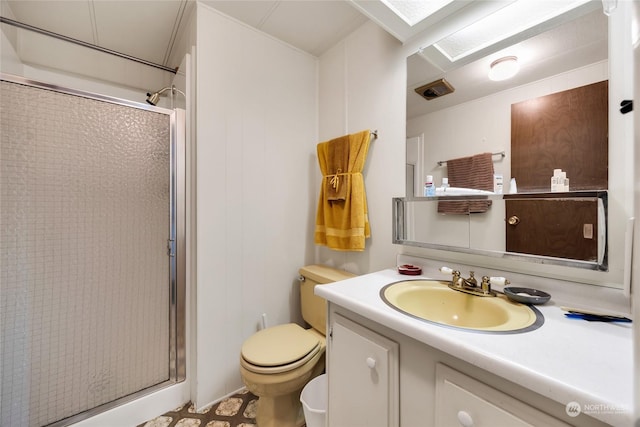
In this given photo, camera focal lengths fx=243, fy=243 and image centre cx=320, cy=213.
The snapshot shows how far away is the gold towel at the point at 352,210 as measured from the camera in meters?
1.39

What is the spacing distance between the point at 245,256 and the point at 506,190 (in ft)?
4.41

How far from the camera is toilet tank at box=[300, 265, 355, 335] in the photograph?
1425 millimetres

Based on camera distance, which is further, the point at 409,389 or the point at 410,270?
the point at 410,270

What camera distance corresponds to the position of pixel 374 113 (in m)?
1.42

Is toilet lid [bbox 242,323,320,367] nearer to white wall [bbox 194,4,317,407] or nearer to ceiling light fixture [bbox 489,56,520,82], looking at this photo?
white wall [bbox 194,4,317,407]

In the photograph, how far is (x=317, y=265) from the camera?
176 cm

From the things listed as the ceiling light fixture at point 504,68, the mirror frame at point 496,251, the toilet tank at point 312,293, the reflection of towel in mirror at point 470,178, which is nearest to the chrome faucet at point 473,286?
the mirror frame at point 496,251

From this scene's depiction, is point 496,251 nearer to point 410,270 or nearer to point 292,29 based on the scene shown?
point 410,270

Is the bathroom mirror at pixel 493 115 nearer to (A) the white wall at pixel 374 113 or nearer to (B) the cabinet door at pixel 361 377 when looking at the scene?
(A) the white wall at pixel 374 113

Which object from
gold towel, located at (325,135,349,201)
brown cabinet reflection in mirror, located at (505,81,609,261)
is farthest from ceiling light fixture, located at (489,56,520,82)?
gold towel, located at (325,135,349,201)

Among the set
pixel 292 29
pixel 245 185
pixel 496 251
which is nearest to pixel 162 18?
pixel 292 29

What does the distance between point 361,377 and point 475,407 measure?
1.16 feet

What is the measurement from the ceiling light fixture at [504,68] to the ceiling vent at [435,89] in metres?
0.15

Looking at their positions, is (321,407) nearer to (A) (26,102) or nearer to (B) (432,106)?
(B) (432,106)
